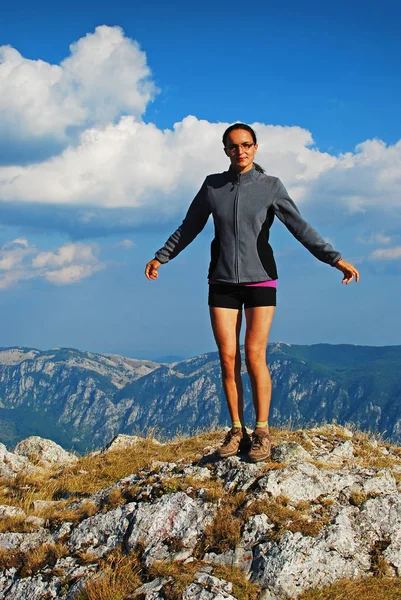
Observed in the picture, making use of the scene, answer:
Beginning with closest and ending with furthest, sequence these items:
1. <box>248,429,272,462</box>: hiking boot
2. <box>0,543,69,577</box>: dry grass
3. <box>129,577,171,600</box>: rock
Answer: <box>129,577,171,600</box>: rock, <box>0,543,69,577</box>: dry grass, <box>248,429,272,462</box>: hiking boot

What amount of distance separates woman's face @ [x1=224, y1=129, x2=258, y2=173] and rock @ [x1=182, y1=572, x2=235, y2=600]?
544 centimetres

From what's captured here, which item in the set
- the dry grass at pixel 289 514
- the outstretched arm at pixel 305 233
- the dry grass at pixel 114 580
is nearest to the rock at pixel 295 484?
the dry grass at pixel 289 514

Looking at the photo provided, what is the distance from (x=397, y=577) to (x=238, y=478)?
8.25 ft

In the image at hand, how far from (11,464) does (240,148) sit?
9.22 metres

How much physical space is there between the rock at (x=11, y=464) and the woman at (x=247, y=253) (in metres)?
6.23

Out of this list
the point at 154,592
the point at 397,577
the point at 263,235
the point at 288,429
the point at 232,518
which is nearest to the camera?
the point at 154,592

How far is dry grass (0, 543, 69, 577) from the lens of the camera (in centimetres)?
676

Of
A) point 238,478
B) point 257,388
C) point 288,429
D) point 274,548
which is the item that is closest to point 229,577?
point 274,548

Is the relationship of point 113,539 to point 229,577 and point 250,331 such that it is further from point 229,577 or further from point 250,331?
point 250,331

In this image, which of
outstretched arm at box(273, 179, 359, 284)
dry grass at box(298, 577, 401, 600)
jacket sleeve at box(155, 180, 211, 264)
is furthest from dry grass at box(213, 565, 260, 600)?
jacket sleeve at box(155, 180, 211, 264)

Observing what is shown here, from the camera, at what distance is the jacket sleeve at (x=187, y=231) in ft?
26.9

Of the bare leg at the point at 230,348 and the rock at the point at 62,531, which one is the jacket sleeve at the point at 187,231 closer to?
the bare leg at the point at 230,348

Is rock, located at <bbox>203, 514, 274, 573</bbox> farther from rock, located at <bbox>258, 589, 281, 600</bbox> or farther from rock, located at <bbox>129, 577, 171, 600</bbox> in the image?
rock, located at <bbox>129, 577, 171, 600</bbox>

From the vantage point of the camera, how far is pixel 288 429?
595 inches
